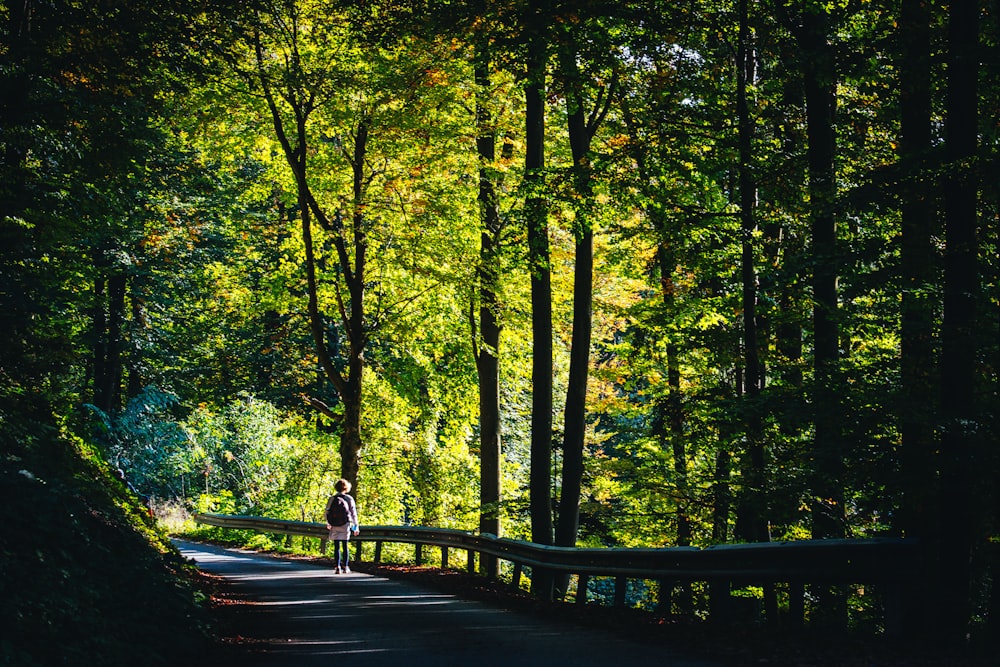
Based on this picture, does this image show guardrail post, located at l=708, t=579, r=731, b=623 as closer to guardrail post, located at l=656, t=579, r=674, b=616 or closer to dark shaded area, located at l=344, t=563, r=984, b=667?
dark shaded area, located at l=344, t=563, r=984, b=667

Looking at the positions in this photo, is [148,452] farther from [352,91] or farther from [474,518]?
[352,91]

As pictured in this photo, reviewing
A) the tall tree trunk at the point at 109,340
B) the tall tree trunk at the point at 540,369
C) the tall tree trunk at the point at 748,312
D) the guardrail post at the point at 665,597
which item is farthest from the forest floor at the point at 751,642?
the tall tree trunk at the point at 109,340

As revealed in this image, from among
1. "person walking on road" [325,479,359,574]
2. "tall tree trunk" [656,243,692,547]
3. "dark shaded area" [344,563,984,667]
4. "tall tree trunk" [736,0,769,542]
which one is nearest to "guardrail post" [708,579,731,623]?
"dark shaded area" [344,563,984,667]

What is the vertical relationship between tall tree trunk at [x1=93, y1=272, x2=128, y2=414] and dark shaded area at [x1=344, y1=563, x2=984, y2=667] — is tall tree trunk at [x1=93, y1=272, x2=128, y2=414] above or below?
above

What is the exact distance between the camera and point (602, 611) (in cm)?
1102

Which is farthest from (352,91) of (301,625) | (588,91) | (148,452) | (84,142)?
(148,452)

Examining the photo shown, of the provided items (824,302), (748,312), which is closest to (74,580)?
(824,302)

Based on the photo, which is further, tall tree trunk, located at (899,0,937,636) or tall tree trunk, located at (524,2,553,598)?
tall tree trunk, located at (524,2,553,598)

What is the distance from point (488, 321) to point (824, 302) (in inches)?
411

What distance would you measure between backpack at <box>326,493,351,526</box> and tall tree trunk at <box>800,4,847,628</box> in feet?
32.7

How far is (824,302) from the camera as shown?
11.6 meters

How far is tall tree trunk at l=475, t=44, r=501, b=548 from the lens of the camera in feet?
63.4

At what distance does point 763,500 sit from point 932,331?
307 cm

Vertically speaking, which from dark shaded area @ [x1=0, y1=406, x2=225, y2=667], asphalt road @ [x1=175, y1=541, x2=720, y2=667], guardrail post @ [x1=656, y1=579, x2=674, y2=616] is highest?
dark shaded area @ [x1=0, y1=406, x2=225, y2=667]
